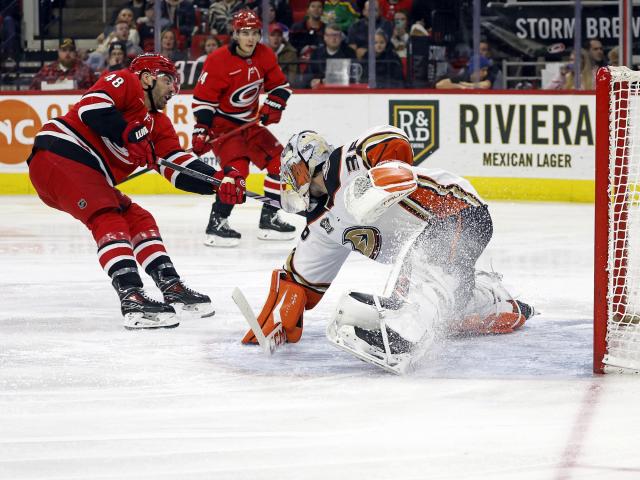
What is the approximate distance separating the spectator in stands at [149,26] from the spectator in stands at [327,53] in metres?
1.16

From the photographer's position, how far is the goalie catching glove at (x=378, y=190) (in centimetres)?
358

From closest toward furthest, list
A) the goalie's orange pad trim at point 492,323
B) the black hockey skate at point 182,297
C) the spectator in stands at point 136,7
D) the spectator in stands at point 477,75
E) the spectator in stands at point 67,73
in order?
the goalie's orange pad trim at point 492,323
the black hockey skate at point 182,297
the spectator in stands at point 477,75
the spectator in stands at point 67,73
the spectator in stands at point 136,7

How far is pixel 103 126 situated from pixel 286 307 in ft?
3.24

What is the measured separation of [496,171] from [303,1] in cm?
214

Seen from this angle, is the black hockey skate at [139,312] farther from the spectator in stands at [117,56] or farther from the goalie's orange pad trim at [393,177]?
the spectator in stands at [117,56]

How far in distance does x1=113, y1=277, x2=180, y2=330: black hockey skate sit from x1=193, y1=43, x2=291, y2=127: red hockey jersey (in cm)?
286

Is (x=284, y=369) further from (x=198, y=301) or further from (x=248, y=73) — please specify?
(x=248, y=73)

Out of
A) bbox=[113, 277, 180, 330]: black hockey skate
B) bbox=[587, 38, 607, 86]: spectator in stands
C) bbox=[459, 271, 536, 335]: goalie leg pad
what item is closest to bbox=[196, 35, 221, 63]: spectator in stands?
bbox=[587, 38, 607, 86]: spectator in stands

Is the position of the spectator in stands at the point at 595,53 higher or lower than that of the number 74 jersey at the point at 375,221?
higher

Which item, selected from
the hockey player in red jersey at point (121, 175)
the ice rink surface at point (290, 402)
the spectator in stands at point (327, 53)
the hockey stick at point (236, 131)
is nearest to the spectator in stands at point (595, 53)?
the spectator in stands at point (327, 53)

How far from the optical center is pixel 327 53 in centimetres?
940

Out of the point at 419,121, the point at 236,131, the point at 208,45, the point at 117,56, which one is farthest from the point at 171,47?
the point at 236,131

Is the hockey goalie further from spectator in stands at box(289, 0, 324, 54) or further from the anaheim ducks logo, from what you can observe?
spectator in stands at box(289, 0, 324, 54)

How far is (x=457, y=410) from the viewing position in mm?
3252
